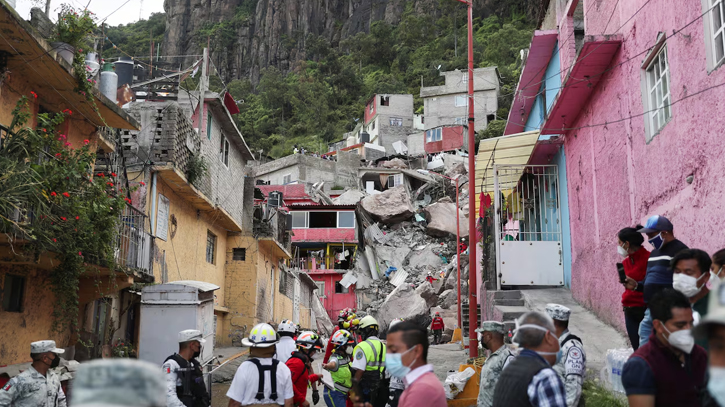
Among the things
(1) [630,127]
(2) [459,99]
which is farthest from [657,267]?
(2) [459,99]

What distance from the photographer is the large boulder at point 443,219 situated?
145ft

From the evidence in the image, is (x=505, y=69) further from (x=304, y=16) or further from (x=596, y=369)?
(x=596, y=369)

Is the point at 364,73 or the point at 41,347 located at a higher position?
the point at 364,73

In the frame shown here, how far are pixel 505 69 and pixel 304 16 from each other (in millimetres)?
47647

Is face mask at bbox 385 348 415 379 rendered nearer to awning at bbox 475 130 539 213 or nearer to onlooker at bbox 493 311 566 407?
onlooker at bbox 493 311 566 407

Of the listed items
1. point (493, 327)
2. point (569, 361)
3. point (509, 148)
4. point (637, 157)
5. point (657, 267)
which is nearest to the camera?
point (569, 361)

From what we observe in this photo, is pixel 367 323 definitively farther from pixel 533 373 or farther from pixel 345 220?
pixel 345 220

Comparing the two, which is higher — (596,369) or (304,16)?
(304,16)

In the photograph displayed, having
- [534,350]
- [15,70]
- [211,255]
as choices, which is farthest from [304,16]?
[534,350]

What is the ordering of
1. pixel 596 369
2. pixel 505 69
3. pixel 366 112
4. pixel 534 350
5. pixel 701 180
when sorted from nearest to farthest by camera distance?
pixel 534 350 < pixel 701 180 < pixel 596 369 < pixel 505 69 < pixel 366 112

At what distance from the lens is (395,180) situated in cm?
5362

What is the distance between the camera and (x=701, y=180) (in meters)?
7.05

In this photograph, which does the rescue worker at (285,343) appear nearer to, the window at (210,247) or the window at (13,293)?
the window at (13,293)

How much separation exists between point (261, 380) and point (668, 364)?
3.38m
